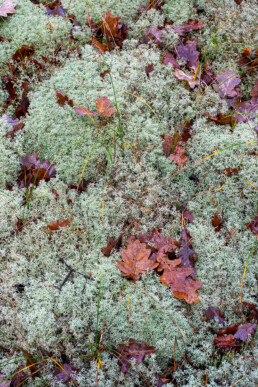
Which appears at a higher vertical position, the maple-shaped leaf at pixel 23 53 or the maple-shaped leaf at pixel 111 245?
the maple-shaped leaf at pixel 23 53

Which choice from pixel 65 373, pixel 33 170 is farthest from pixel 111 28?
pixel 65 373

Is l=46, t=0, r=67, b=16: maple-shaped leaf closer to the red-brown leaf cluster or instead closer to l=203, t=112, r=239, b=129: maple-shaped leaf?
l=203, t=112, r=239, b=129: maple-shaped leaf

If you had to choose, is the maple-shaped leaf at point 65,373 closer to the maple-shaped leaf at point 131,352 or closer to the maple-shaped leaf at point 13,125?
the maple-shaped leaf at point 131,352

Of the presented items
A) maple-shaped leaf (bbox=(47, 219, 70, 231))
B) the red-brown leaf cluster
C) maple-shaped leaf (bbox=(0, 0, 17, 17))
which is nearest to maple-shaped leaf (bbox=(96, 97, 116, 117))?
maple-shaped leaf (bbox=(47, 219, 70, 231))

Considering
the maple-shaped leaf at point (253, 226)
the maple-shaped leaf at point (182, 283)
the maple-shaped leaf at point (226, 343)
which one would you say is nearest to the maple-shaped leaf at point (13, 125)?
the maple-shaped leaf at point (182, 283)

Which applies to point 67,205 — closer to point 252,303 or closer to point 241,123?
point 252,303

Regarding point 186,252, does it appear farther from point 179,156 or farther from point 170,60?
point 170,60
